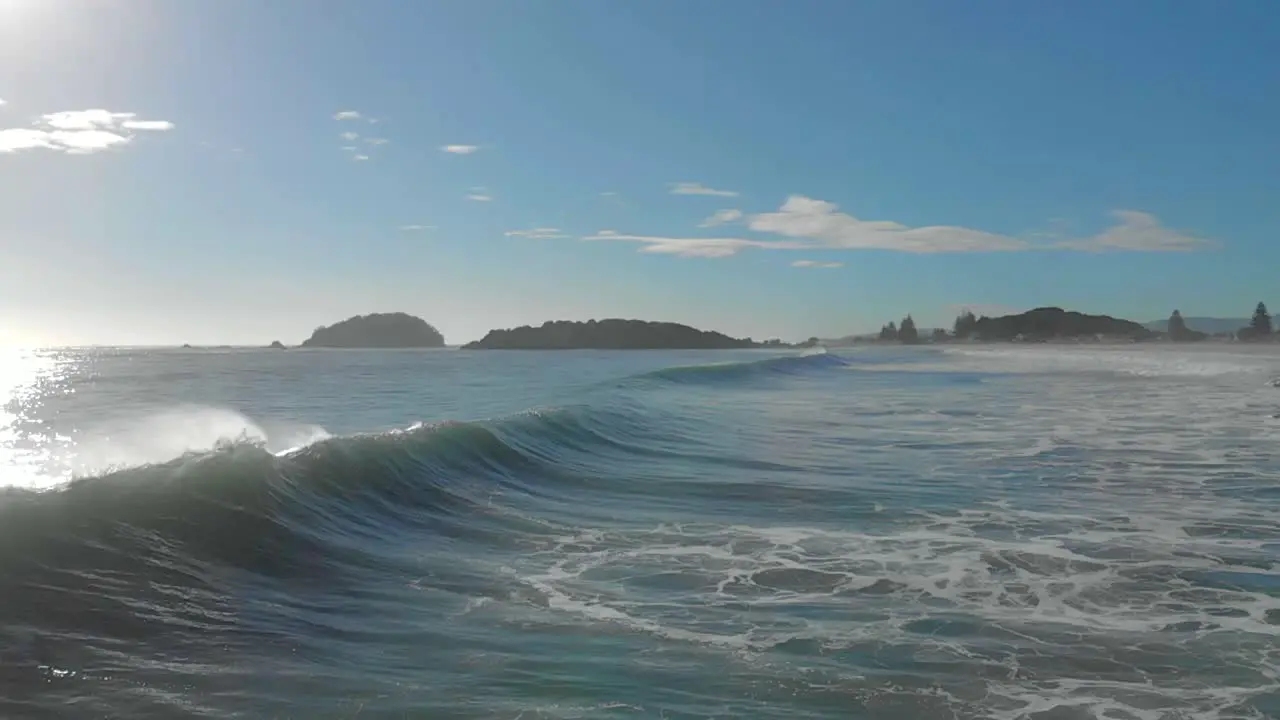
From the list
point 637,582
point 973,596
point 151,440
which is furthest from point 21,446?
point 973,596

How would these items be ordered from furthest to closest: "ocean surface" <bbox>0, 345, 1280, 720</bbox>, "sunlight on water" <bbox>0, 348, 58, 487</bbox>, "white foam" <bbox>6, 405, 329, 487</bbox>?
"sunlight on water" <bbox>0, 348, 58, 487</bbox>
"white foam" <bbox>6, 405, 329, 487</bbox>
"ocean surface" <bbox>0, 345, 1280, 720</bbox>

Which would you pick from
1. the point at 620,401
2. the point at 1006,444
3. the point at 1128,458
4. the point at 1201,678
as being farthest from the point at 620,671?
the point at 620,401

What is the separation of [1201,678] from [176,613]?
7.63 metres

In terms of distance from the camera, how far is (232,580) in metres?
8.71

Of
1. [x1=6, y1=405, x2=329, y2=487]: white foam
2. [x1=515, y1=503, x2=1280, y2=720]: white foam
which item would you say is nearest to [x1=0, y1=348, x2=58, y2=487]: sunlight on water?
[x1=6, y1=405, x2=329, y2=487]: white foam

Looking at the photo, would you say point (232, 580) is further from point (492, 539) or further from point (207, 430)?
point (207, 430)

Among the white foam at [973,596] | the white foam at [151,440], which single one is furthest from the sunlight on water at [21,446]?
the white foam at [973,596]

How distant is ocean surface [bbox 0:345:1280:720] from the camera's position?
20.3ft

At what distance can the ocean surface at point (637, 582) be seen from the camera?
620 cm

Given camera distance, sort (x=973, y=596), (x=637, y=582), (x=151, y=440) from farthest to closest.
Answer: (x=151, y=440) → (x=637, y=582) → (x=973, y=596)

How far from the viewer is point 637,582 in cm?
924

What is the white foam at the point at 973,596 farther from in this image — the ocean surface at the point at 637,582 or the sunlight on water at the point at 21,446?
the sunlight on water at the point at 21,446

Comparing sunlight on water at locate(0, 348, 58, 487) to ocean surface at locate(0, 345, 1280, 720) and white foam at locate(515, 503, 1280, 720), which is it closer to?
ocean surface at locate(0, 345, 1280, 720)

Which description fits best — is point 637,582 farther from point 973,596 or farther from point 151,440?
point 151,440
